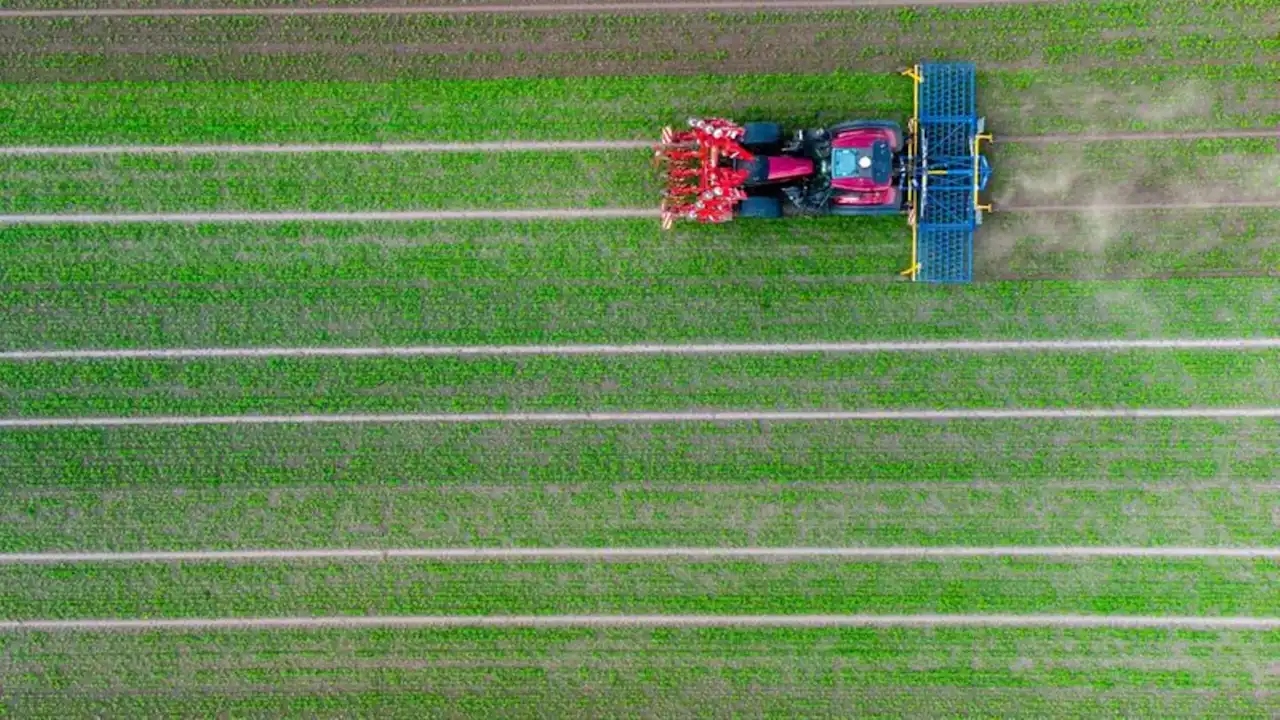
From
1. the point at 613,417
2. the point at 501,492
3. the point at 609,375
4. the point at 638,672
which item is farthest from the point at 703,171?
the point at 638,672

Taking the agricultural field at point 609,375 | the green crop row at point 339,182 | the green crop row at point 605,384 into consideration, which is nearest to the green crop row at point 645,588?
the agricultural field at point 609,375

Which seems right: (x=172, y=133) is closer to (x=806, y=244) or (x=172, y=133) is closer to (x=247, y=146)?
(x=247, y=146)

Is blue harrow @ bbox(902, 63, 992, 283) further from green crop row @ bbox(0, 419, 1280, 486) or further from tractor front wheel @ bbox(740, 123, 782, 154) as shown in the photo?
green crop row @ bbox(0, 419, 1280, 486)

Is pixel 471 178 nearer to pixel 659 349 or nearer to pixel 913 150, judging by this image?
pixel 659 349

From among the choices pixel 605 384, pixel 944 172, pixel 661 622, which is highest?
pixel 944 172

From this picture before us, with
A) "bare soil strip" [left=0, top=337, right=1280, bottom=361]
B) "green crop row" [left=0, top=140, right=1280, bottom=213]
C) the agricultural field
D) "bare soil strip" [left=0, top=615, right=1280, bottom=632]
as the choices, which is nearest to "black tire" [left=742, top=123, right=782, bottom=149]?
the agricultural field
